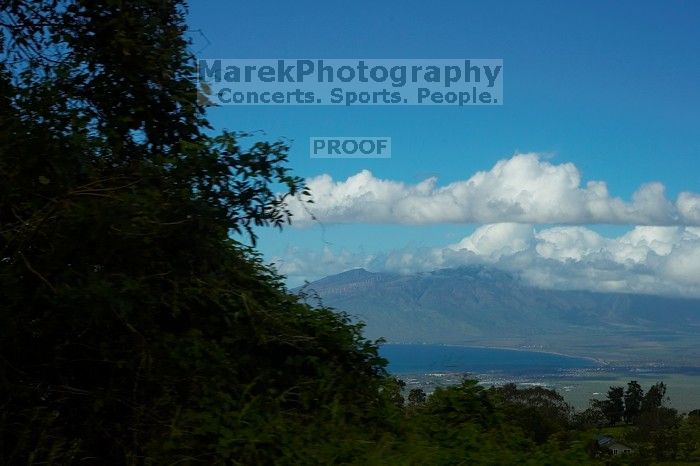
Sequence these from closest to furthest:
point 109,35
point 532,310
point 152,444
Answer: point 152,444
point 109,35
point 532,310

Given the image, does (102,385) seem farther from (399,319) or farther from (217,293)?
(399,319)

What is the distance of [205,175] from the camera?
5.55m

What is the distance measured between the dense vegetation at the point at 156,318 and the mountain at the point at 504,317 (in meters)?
1.18

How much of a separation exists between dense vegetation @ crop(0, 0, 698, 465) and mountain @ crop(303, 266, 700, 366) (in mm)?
1175

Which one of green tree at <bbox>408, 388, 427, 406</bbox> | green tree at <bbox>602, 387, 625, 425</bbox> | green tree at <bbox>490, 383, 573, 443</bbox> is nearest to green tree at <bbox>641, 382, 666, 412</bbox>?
green tree at <bbox>602, 387, 625, 425</bbox>

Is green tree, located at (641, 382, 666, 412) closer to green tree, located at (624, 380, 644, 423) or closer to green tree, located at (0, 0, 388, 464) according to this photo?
green tree, located at (624, 380, 644, 423)

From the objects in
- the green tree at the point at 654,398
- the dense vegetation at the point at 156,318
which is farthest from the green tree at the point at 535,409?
the green tree at the point at 654,398

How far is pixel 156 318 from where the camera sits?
20.3 ft

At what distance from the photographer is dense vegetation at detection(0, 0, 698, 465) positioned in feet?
16.7

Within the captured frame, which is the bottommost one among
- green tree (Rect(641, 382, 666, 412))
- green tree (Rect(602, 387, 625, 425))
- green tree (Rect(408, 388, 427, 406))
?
green tree (Rect(602, 387, 625, 425))

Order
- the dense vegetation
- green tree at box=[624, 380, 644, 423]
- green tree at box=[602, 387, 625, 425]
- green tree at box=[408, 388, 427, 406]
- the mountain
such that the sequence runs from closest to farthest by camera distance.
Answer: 1. the dense vegetation
2. green tree at box=[408, 388, 427, 406]
3. green tree at box=[624, 380, 644, 423]
4. green tree at box=[602, 387, 625, 425]
5. the mountain

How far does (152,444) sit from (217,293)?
1.37m

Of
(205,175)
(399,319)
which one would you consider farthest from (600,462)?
(399,319)

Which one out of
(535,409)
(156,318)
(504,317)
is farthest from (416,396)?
(504,317)
